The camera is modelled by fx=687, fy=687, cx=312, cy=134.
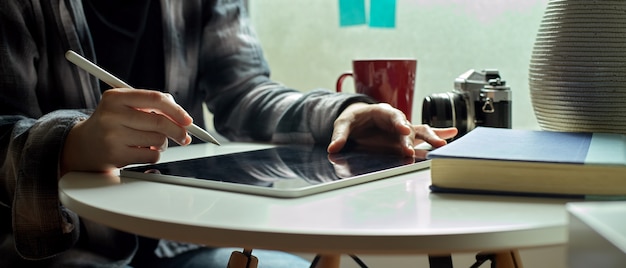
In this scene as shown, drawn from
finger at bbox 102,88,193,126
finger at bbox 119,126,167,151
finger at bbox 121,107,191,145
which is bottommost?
finger at bbox 119,126,167,151

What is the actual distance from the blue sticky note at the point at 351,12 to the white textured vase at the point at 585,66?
0.58m

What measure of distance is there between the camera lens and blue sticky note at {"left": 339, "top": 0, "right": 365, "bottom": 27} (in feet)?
1.64

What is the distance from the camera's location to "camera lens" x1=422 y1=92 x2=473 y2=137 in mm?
833

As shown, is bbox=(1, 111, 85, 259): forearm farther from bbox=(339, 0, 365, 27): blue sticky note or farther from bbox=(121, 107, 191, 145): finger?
bbox=(339, 0, 365, 27): blue sticky note

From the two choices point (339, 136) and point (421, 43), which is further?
point (421, 43)

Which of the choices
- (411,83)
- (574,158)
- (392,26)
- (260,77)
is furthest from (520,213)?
(392,26)

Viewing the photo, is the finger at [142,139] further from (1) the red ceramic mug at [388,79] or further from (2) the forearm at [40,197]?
(1) the red ceramic mug at [388,79]

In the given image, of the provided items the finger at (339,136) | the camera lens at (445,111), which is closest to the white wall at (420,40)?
the camera lens at (445,111)

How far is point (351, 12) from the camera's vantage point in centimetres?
131

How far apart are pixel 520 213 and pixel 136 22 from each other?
69 cm

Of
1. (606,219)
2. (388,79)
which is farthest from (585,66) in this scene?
(606,219)

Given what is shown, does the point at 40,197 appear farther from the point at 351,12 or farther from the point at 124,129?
the point at 351,12

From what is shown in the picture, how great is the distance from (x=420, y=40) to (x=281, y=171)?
2.48 feet

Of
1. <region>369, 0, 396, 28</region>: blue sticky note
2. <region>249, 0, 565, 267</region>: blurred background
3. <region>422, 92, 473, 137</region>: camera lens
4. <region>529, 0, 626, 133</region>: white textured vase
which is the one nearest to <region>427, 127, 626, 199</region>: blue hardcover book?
<region>529, 0, 626, 133</region>: white textured vase
